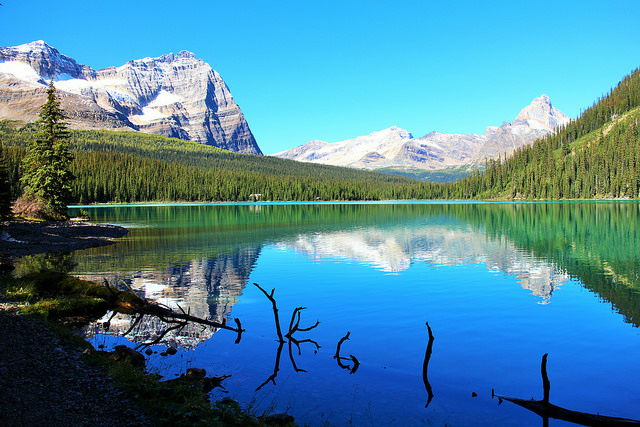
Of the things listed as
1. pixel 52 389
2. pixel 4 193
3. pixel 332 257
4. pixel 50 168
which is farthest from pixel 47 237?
pixel 52 389

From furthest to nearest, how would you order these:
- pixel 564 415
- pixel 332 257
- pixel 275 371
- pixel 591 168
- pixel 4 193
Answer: pixel 591 168, pixel 4 193, pixel 332 257, pixel 275 371, pixel 564 415

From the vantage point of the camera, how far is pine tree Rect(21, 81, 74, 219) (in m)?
53.4

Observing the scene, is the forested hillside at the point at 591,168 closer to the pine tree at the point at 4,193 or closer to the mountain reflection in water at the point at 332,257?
the mountain reflection in water at the point at 332,257

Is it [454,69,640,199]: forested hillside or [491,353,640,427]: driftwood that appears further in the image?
[454,69,640,199]: forested hillside

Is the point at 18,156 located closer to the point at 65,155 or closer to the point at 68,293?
the point at 65,155

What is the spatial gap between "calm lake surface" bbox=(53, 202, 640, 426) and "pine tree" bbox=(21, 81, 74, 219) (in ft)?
81.6

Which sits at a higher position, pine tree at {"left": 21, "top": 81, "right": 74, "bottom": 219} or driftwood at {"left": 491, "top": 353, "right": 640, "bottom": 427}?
pine tree at {"left": 21, "top": 81, "right": 74, "bottom": 219}

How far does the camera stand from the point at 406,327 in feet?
52.4

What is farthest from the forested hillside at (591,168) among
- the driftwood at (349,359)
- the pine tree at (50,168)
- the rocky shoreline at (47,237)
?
the driftwood at (349,359)

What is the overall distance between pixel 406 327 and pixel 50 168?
5392 cm

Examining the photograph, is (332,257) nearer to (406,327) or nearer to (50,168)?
(406,327)

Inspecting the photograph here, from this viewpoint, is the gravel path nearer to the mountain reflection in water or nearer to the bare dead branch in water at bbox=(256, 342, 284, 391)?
the bare dead branch in water at bbox=(256, 342, 284, 391)

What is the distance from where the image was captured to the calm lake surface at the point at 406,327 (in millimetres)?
10250

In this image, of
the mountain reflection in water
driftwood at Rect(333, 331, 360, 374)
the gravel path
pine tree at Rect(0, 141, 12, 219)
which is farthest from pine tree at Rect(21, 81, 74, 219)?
driftwood at Rect(333, 331, 360, 374)
